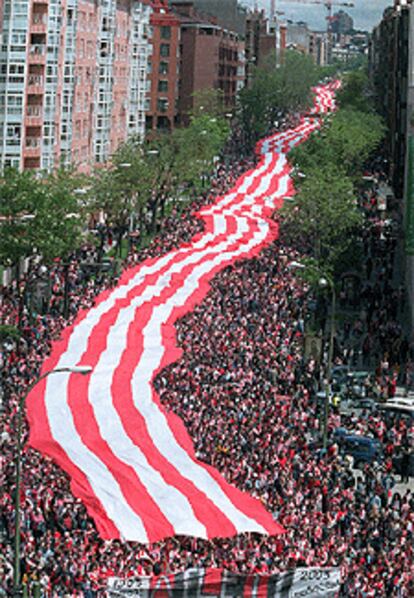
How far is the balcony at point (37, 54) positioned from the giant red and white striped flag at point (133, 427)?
1114 inches

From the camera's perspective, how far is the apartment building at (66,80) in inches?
4016

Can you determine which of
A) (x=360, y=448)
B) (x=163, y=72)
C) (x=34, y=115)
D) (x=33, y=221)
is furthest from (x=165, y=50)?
(x=360, y=448)

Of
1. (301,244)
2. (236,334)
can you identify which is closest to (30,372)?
→ (236,334)

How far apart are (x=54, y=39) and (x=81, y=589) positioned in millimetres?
73282

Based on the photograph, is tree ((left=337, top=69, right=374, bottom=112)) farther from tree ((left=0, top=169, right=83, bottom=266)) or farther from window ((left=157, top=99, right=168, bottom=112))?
Result: tree ((left=0, top=169, right=83, bottom=266))

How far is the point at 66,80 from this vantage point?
112 meters

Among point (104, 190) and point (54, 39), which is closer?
point (104, 190)

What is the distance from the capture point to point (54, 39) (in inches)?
4250

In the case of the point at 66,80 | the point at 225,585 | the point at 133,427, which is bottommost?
the point at 225,585

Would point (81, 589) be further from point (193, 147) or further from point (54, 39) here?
point (193, 147)

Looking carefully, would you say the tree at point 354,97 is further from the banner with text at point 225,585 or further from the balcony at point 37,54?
the banner with text at point 225,585

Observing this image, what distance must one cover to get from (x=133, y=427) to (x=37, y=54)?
191ft

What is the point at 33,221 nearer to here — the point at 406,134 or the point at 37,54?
the point at 37,54

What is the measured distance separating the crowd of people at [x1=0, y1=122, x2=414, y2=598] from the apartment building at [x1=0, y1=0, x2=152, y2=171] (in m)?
25.3
